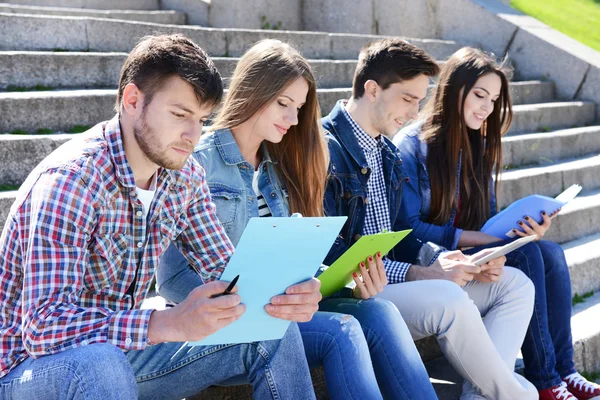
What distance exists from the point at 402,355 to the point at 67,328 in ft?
4.07

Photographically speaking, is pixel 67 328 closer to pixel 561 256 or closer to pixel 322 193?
pixel 322 193

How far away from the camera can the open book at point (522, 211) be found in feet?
11.5

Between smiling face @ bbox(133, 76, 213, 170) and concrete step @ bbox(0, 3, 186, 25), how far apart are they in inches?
176

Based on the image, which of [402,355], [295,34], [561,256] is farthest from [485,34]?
[402,355]

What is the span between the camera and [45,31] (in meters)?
4.85

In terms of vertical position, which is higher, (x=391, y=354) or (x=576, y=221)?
(x=391, y=354)

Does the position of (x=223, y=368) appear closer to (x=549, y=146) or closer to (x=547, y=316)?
(x=547, y=316)

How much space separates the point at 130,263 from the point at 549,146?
4.62m

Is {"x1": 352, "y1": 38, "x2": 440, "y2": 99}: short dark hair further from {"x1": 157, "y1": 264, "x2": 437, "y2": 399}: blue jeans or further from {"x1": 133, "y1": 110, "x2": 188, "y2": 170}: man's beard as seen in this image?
{"x1": 133, "y1": 110, "x2": 188, "y2": 170}: man's beard

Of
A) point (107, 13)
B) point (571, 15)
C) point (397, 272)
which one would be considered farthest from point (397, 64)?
point (571, 15)

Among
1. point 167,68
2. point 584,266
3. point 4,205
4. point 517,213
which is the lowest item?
point 584,266

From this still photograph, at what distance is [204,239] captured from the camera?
2.55 m

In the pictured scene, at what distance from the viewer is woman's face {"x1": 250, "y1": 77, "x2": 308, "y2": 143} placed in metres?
2.95

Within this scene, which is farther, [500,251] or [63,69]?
[63,69]
